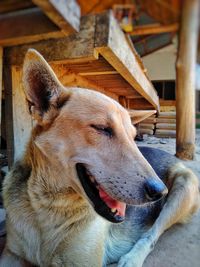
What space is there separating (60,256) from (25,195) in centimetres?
42

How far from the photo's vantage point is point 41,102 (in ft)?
5.04

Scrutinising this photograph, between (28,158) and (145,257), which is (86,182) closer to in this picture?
(28,158)

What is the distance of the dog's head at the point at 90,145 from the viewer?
126cm

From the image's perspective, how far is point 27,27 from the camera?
203cm

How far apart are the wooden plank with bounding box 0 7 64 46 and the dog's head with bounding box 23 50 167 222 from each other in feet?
2.31

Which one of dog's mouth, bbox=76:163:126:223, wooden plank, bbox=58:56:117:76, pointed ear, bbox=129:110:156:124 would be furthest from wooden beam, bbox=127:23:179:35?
wooden plank, bbox=58:56:117:76

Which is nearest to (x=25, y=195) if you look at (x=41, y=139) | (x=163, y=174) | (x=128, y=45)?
(x=41, y=139)

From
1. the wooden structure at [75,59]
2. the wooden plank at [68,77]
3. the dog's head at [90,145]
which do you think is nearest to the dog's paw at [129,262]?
the dog's head at [90,145]

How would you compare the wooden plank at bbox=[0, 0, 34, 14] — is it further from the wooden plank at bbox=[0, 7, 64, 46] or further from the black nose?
the black nose

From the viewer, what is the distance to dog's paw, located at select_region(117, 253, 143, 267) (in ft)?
5.62

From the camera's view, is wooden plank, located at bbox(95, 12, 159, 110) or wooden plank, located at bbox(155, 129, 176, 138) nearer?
wooden plank, located at bbox(95, 12, 159, 110)

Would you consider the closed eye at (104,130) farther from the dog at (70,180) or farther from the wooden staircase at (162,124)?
the wooden staircase at (162,124)

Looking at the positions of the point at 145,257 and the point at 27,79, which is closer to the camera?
the point at 27,79

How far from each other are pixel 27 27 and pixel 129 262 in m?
1.86
